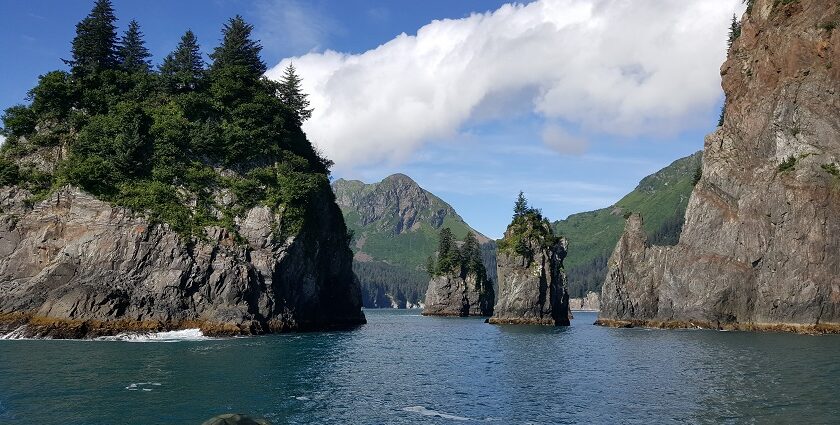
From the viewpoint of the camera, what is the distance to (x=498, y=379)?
47281 mm

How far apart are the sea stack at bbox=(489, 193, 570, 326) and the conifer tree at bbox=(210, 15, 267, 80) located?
63.2 m

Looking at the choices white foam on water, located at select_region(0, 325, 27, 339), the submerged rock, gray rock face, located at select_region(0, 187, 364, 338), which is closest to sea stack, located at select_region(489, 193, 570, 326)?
gray rock face, located at select_region(0, 187, 364, 338)

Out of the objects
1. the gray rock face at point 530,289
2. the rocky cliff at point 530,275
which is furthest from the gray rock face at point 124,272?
the rocky cliff at point 530,275

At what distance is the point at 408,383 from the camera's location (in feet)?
146

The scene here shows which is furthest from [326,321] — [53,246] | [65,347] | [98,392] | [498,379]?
[98,392]

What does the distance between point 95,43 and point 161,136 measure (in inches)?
796

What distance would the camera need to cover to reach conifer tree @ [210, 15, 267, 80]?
10294cm

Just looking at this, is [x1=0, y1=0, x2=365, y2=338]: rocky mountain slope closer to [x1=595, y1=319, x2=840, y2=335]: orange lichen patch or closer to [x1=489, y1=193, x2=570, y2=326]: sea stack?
[x1=489, y1=193, x2=570, y2=326]: sea stack

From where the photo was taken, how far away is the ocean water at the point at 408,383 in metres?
33.1

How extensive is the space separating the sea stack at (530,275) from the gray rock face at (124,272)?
5923 centimetres

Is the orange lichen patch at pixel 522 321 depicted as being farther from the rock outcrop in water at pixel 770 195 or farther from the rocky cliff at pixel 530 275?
the rock outcrop in water at pixel 770 195

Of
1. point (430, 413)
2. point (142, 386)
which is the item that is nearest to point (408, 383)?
point (430, 413)

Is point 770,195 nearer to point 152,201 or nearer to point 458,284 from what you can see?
point 152,201

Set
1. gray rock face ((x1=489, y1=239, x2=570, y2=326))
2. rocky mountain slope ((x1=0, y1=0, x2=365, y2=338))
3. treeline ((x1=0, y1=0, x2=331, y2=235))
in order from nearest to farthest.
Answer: rocky mountain slope ((x1=0, y1=0, x2=365, y2=338))
treeline ((x1=0, y1=0, x2=331, y2=235))
gray rock face ((x1=489, y1=239, x2=570, y2=326))
